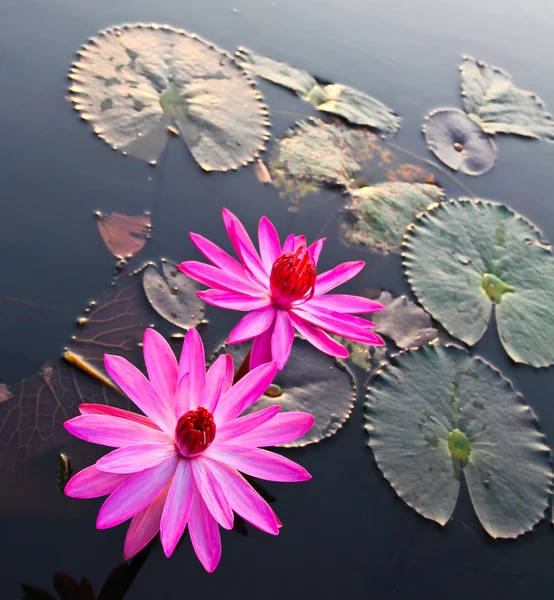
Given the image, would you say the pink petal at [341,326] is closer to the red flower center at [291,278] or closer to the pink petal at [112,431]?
the red flower center at [291,278]

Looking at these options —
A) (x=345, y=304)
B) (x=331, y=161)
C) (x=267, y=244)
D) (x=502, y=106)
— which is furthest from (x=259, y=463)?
(x=502, y=106)

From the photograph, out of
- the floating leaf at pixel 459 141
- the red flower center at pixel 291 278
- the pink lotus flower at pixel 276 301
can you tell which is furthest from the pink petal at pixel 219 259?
the floating leaf at pixel 459 141

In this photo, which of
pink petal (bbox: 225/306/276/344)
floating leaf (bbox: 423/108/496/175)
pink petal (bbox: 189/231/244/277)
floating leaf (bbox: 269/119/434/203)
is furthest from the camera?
floating leaf (bbox: 423/108/496/175)

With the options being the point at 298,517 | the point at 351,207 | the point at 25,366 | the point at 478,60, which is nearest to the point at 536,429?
the point at 298,517

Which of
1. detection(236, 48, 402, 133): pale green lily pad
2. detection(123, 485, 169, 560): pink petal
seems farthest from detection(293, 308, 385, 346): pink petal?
detection(236, 48, 402, 133): pale green lily pad

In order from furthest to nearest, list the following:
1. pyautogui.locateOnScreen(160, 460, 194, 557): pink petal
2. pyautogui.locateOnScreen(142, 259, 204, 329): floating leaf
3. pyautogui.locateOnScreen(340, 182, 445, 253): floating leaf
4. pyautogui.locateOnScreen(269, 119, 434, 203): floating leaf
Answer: pyautogui.locateOnScreen(269, 119, 434, 203): floating leaf < pyautogui.locateOnScreen(340, 182, 445, 253): floating leaf < pyautogui.locateOnScreen(142, 259, 204, 329): floating leaf < pyautogui.locateOnScreen(160, 460, 194, 557): pink petal

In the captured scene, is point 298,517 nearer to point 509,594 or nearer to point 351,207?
point 509,594

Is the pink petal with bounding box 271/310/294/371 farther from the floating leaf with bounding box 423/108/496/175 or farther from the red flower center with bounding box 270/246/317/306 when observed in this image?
the floating leaf with bounding box 423/108/496/175
